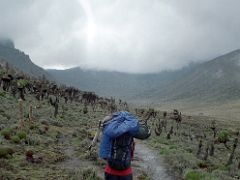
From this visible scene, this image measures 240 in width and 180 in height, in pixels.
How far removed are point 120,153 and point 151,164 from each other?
11854mm

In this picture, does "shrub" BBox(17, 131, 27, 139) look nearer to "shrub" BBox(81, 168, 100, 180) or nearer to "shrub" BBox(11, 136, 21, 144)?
"shrub" BBox(11, 136, 21, 144)

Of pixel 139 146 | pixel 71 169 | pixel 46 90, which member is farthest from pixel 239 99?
pixel 71 169

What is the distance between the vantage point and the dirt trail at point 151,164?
18234mm

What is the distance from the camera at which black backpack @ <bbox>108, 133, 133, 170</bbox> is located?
30.8 feet

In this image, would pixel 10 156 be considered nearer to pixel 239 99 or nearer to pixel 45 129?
pixel 45 129

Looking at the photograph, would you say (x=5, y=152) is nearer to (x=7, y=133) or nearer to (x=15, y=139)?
(x=15, y=139)

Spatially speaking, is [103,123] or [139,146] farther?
[139,146]

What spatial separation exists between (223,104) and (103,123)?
618 feet

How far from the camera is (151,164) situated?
2095cm

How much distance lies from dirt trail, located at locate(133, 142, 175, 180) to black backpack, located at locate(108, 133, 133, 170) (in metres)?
8.32

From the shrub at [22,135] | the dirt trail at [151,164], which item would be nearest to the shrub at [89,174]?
the dirt trail at [151,164]

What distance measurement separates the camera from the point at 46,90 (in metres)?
60.3

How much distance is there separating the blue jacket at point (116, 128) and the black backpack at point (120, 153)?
0.11 metres

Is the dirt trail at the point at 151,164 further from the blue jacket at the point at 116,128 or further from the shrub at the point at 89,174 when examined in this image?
the blue jacket at the point at 116,128
